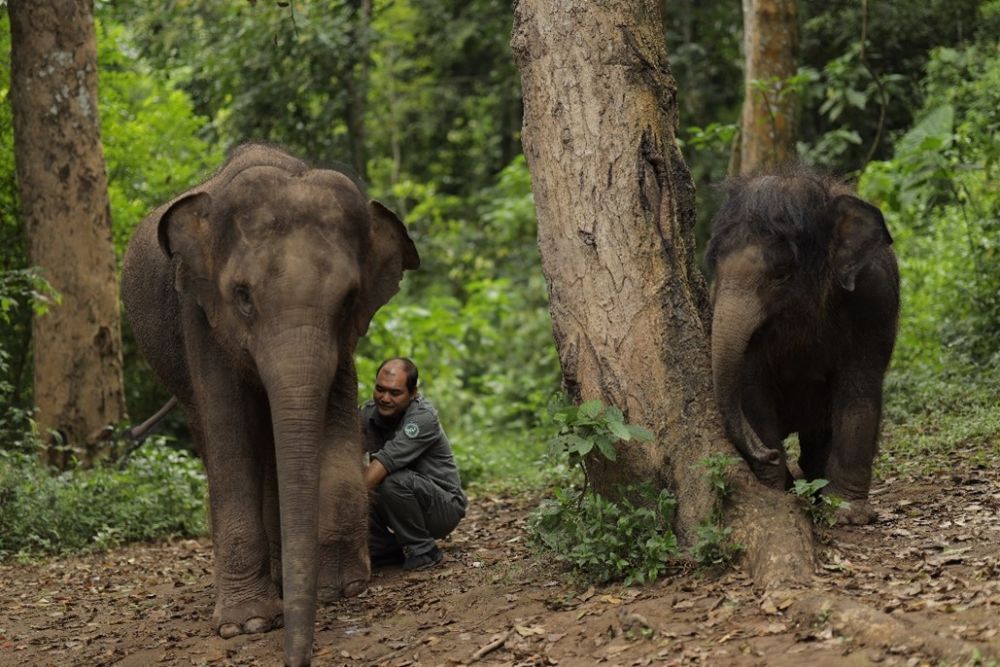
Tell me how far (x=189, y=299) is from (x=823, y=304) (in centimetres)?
336

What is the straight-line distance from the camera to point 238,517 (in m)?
6.96

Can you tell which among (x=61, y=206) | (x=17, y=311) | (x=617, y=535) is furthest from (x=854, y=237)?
(x=17, y=311)


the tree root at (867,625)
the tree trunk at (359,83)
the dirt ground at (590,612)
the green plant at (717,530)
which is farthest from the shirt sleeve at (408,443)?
the tree trunk at (359,83)

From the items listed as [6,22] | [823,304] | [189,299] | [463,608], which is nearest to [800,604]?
[463,608]

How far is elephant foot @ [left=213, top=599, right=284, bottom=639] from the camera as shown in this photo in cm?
677

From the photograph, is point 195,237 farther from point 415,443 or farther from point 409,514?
point 409,514

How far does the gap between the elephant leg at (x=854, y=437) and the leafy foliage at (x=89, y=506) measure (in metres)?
5.15

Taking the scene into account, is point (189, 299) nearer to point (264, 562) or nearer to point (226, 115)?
point (264, 562)

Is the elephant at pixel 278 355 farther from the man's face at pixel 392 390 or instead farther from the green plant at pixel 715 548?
the green plant at pixel 715 548

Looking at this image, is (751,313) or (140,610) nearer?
(751,313)

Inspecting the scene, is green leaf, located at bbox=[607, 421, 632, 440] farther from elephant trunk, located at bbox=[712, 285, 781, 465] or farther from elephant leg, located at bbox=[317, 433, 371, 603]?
elephant leg, located at bbox=[317, 433, 371, 603]

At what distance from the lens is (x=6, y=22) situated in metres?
13.2

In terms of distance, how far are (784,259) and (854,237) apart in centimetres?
46

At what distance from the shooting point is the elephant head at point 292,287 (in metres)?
6.02
